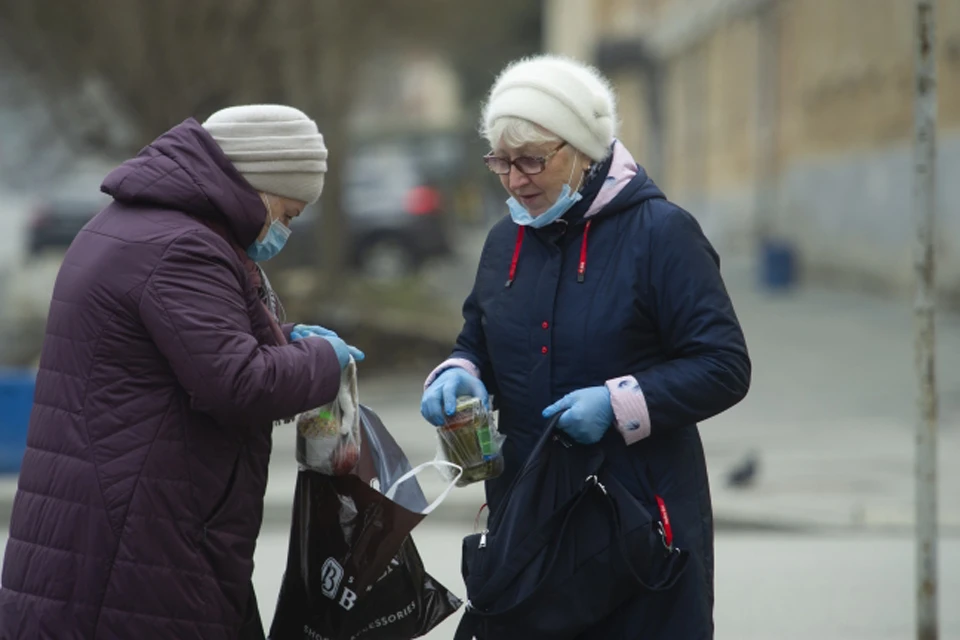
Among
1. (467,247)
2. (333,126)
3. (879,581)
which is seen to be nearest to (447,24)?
(333,126)

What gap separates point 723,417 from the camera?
11102 mm

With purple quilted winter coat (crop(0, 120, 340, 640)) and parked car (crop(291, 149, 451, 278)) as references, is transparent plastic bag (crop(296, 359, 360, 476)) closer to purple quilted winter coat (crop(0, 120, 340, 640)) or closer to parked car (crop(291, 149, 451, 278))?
purple quilted winter coat (crop(0, 120, 340, 640))

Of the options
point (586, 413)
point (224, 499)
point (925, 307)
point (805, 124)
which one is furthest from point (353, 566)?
point (805, 124)

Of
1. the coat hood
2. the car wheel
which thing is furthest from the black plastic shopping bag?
the car wheel

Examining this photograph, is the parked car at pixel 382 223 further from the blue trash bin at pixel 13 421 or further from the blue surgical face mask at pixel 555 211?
the blue surgical face mask at pixel 555 211

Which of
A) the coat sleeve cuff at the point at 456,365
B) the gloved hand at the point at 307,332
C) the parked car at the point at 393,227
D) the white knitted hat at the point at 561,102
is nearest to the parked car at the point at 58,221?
the parked car at the point at 393,227

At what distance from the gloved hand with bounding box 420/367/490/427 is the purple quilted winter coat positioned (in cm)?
41

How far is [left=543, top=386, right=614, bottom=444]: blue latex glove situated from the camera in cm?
331

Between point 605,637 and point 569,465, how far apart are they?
38 cm

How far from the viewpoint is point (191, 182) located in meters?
3.18

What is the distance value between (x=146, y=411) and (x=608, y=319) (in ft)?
3.23

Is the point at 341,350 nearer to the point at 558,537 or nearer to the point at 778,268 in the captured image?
the point at 558,537

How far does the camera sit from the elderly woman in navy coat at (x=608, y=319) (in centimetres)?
335

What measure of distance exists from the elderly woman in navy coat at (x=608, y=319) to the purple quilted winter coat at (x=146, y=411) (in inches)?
22.3
